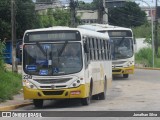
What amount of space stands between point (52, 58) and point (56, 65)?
0.31m

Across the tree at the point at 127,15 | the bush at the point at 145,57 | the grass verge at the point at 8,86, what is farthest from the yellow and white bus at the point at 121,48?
the tree at the point at 127,15

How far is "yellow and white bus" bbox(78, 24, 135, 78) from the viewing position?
38125mm

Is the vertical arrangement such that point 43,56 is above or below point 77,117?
above

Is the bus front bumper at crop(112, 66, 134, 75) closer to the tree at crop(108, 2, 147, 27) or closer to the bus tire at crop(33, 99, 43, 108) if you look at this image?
the bus tire at crop(33, 99, 43, 108)

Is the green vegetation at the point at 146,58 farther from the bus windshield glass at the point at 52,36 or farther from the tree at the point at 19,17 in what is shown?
the bus windshield glass at the point at 52,36

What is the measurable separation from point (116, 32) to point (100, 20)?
50.8 ft

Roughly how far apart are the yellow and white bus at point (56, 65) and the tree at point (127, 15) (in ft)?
251

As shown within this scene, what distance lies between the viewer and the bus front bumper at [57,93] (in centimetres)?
2025

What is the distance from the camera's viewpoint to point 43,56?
67.4 ft

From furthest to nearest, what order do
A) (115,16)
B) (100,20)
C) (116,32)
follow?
(115,16)
(100,20)
(116,32)

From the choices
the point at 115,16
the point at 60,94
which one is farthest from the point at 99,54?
the point at 115,16

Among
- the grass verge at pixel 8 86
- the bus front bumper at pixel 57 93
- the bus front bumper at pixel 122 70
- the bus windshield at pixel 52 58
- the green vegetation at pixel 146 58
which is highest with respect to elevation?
the bus windshield at pixel 52 58

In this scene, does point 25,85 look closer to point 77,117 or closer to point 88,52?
point 88,52

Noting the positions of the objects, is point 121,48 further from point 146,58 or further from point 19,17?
point 146,58
